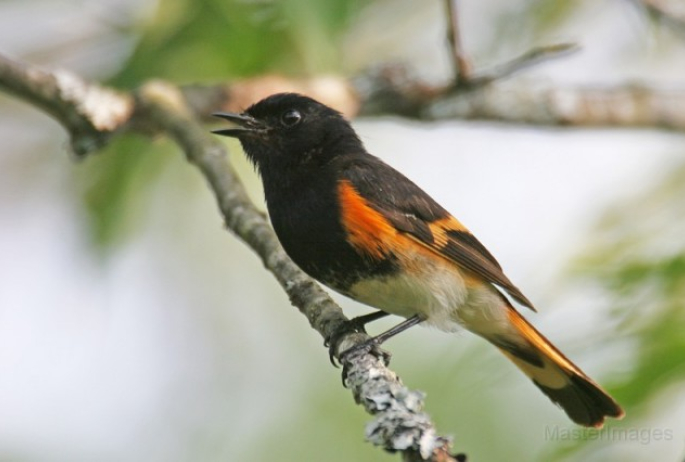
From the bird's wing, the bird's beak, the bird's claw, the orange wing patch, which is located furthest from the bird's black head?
the bird's claw

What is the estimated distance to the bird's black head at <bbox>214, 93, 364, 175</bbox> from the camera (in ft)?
12.7

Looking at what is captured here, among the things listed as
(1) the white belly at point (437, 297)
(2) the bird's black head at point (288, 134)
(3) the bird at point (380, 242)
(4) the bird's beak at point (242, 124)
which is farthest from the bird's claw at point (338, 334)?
(4) the bird's beak at point (242, 124)

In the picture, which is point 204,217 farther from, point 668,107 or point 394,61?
point 668,107

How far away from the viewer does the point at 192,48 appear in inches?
156

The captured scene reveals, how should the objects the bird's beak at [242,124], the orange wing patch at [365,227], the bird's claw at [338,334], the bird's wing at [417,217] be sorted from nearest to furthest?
1. the bird's claw at [338,334]
2. the orange wing patch at [365,227]
3. the bird's wing at [417,217]
4. the bird's beak at [242,124]

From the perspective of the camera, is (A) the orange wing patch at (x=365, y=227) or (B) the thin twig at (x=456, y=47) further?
(B) the thin twig at (x=456, y=47)

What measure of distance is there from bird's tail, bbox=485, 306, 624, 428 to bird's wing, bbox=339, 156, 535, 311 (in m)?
0.27

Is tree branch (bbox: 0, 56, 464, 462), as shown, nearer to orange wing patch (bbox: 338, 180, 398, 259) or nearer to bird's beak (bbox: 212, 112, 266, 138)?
bird's beak (bbox: 212, 112, 266, 138)

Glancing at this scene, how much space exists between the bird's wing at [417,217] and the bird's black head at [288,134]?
0.19 m

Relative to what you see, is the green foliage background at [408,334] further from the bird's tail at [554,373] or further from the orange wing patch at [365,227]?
the orange wing patch at [365,227]

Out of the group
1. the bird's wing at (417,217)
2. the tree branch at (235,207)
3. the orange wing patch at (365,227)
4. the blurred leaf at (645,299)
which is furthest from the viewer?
the bird's wing at (417,217)

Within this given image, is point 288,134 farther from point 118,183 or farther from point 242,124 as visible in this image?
point 118,183

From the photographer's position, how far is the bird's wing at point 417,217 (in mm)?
3652

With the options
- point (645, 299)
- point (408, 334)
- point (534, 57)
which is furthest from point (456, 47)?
point (645, 299)
